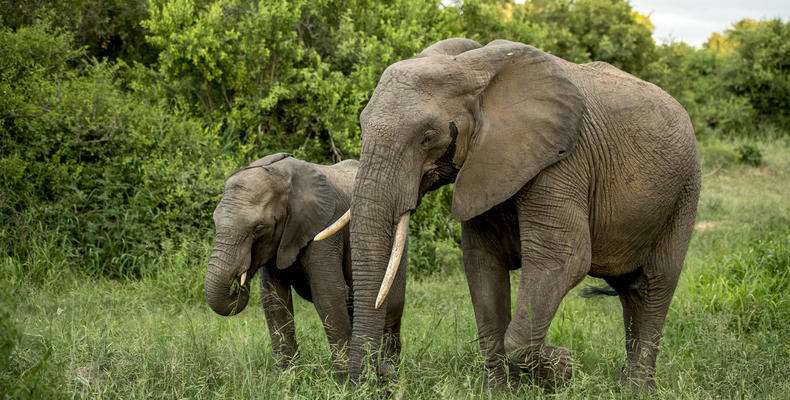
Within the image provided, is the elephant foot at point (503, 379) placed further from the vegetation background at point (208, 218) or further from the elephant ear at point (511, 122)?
the elephant ear at point (511, 122)

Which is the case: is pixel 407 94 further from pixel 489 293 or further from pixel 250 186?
pixel 250 186

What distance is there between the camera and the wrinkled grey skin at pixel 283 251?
4871 millimetres

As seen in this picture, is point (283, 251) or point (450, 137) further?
point (283, 251)

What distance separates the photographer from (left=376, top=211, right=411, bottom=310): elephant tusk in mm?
3818

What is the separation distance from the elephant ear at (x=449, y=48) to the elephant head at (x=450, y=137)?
0.5 inches

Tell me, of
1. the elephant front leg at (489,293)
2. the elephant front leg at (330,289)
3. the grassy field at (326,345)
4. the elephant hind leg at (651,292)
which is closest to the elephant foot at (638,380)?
the elephant hind leg at (651,292)

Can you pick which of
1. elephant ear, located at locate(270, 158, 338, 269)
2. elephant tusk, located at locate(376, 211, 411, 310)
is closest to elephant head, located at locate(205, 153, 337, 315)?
elephant ear, located at locate(270, 158, 338, 269)

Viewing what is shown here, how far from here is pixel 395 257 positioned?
12.8ft

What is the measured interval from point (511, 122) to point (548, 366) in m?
1.36

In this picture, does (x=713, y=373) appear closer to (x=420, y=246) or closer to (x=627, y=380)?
(x=627, y=380)

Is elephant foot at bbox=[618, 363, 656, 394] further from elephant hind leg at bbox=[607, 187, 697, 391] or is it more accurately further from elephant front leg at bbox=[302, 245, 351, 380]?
elephant front leg at bbox=[302, 245, 351, 380]

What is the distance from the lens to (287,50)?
9289 millimetres

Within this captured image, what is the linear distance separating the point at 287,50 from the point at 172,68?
4.33 feet

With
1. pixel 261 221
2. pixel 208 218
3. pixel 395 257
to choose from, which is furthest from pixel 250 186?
pixel 208 218
